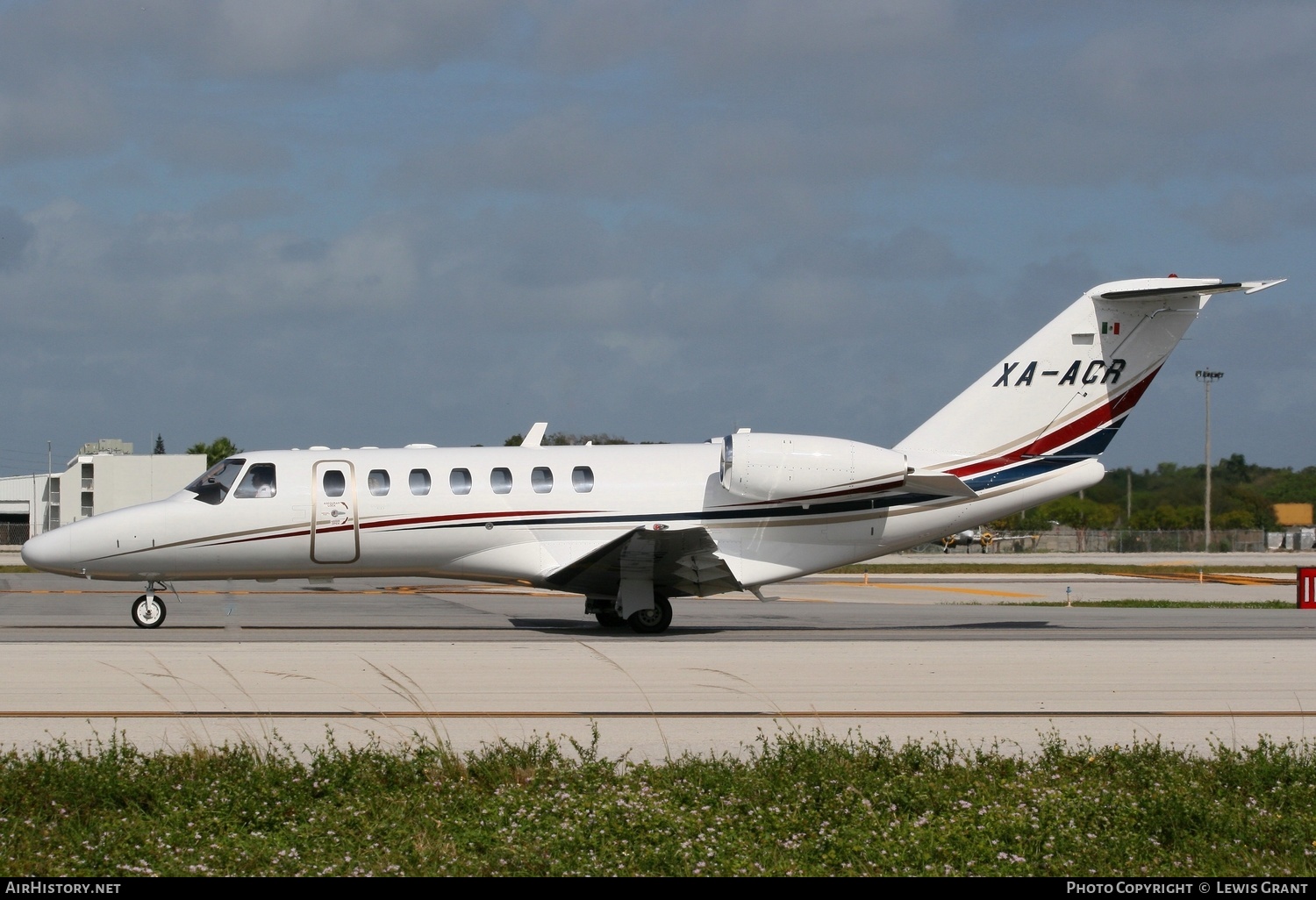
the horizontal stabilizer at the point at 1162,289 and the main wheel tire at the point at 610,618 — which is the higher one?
the horizontal stabilizer at the point at 1162,289

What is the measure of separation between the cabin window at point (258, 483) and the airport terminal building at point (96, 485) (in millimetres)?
37259

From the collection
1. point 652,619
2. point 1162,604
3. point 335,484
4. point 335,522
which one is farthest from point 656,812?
point 1162,604

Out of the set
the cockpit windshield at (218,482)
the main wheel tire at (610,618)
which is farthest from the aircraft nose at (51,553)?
the main wheel tire at (610,618)

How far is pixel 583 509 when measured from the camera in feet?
61.1

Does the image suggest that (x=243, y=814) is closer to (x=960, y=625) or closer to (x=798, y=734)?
(x=798, y=734)

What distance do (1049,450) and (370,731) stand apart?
13237 millimetres

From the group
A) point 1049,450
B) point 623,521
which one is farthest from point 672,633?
point 1049,450

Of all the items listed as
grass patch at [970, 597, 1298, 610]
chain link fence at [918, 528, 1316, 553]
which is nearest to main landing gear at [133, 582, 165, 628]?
grass patch at [970, 597, 1298, 610]

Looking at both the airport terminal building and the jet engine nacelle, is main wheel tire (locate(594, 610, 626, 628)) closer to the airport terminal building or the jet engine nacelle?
the jet engine nacelle

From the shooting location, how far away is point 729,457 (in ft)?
60.2

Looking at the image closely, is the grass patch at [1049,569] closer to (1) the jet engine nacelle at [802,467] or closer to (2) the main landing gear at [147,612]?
(1) the jet engine nacelle at [802,467]

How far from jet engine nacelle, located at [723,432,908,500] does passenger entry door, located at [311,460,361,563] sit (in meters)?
5.44

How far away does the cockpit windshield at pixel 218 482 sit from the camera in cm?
1897

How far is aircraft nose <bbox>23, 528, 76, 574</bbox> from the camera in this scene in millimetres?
18906
